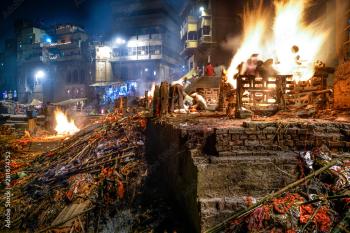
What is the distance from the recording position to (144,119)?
13555mm

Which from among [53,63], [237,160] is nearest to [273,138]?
[237,160]

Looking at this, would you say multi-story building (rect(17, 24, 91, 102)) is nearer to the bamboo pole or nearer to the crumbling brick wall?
the crumbling brick wall

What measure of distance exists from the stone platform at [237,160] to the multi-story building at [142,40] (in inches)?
1767

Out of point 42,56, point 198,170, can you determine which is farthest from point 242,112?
point 42,56

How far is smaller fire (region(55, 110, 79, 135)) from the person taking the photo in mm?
23984

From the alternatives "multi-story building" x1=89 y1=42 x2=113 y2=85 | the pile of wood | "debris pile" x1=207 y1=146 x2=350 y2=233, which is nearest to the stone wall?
"debris pile" x1=207 y1=146 x2=350 y2=233

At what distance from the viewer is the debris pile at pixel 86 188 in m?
7.34

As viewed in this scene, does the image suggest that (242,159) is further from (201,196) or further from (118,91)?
(118,91)

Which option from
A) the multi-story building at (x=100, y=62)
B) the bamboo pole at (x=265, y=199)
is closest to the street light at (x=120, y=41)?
the multi-story building at (x=100, y=62)

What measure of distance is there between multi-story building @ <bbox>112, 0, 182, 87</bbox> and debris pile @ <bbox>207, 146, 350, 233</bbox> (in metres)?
46.0

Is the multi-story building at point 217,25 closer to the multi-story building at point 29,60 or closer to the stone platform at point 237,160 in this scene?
the stone platform at point 237,160

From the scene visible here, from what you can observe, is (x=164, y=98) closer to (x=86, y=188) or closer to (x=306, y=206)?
(x=86, y=188)

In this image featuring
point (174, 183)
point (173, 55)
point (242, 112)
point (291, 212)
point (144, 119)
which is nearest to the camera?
point (291, 212)

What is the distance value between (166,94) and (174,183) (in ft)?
18.9
